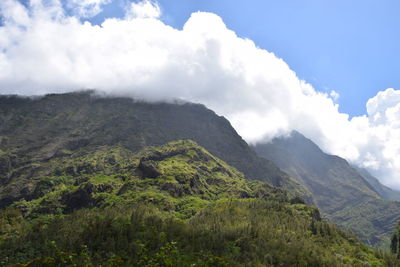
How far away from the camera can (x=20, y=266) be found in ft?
222

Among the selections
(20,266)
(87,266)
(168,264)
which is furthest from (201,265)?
(20,266)

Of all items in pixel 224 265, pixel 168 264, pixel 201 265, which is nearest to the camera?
pixel 168 264

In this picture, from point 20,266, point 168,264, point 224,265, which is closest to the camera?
point 168,264

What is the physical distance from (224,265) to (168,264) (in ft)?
77.5

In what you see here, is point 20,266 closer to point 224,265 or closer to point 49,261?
point 49,261

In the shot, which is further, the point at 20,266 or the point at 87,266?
the point at 20,266

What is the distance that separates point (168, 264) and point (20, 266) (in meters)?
32.7

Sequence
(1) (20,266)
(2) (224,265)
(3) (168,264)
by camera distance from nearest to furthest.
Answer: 1. (3) (168,264)
2. (1) (20,266)
3. (2) (224,265)

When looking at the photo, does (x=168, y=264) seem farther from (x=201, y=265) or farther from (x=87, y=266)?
(x=87, y=266)

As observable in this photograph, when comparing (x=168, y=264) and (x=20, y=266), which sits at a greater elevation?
(x=168, y=264)

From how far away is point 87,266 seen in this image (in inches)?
2425

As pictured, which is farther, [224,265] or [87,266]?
[224,265]

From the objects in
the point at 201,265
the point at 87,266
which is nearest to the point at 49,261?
the point at 87,266

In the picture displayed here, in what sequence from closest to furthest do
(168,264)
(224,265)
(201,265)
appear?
1. (168,264)
2. (201,265)
3. (224,265)
